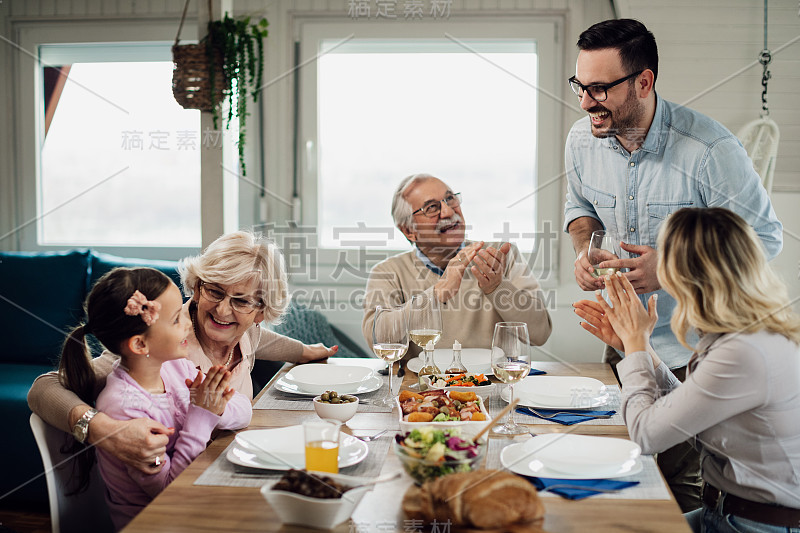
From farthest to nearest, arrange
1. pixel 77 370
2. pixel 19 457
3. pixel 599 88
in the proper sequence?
pixel 19 457
pixel 599 88
pixel 77 370

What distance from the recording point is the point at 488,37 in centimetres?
340

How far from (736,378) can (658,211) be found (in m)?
0.97

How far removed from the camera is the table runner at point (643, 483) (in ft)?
3.67

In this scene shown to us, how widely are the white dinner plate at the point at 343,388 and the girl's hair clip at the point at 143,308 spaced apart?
0.46 metres

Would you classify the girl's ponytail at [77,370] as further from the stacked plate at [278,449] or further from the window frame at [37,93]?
the window frame at [37,93]

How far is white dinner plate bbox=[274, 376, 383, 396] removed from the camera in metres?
1.75

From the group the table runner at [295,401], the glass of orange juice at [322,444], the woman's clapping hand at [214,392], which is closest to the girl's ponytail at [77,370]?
the woman's clapping hand at [214,392]

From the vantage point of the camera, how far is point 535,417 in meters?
1.56

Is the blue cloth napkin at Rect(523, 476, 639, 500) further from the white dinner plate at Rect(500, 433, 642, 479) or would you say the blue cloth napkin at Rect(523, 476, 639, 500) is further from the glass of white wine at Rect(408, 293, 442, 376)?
the glass of white wine at Rect(408, 293, 442, 376)

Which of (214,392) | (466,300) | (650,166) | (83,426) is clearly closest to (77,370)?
(83,426)

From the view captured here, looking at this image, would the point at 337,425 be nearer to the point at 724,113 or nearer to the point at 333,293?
the point at 333,293

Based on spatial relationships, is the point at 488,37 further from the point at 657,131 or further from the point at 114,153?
the point at 114,153

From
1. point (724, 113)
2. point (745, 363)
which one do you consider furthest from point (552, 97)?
point (745, 363)

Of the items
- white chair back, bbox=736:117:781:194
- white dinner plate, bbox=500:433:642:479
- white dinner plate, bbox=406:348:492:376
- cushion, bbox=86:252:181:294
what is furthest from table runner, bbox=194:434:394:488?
white chair back, bbox=736:117:781:194
